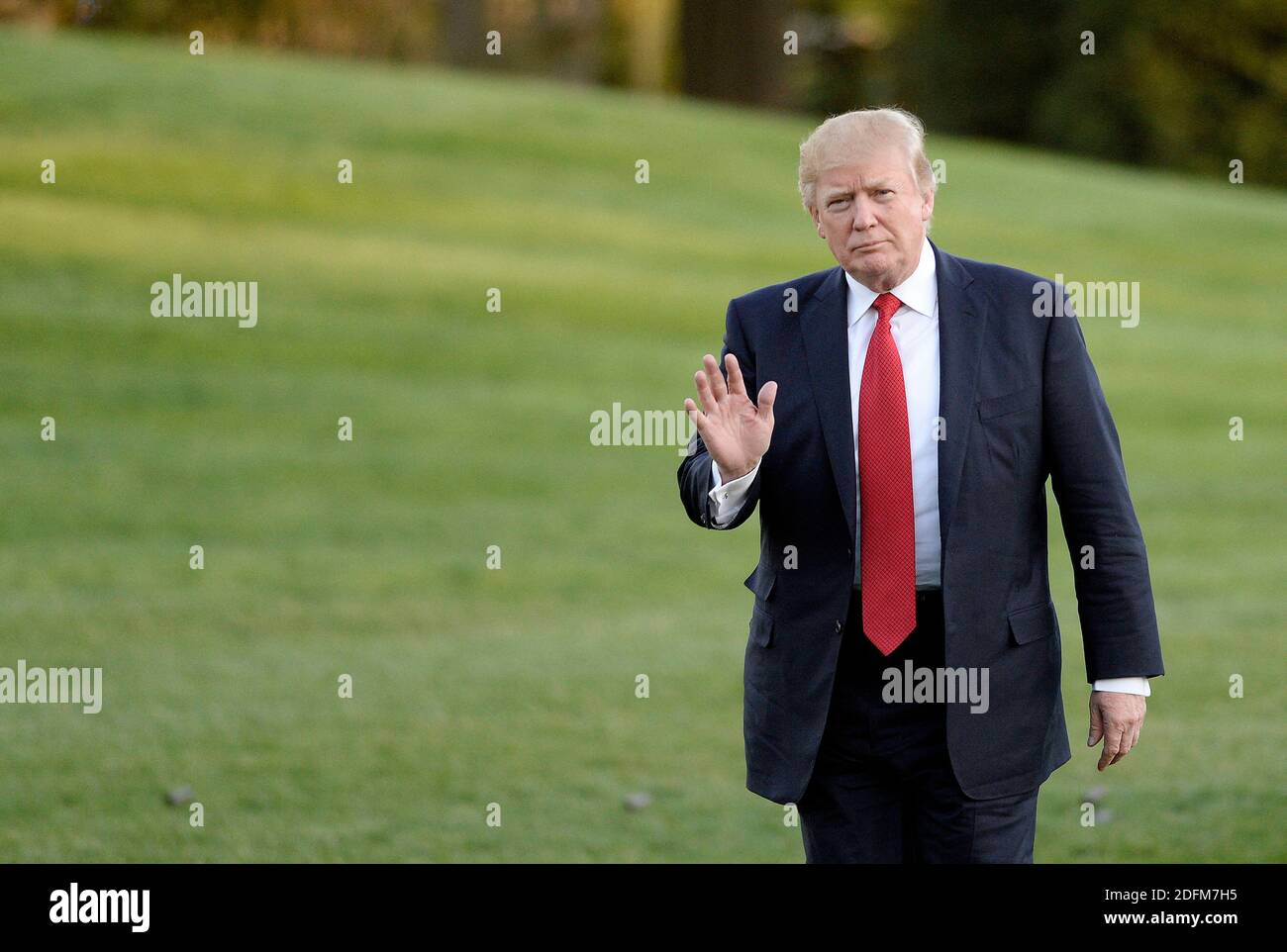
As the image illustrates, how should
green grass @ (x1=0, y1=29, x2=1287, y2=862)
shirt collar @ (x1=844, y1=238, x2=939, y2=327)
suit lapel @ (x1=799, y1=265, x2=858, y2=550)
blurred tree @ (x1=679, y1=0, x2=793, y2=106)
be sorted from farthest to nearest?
blurred tree @ (x1=679, y1=0, x2=793, y2=106) < green grass @ (x1=0, y1=29, x2=1287, y2=862) < shirt collar @ (x1=844, y1=238, x2=939, y2=327) < suit lapel @ (x1=799, y1=265, x2=858, y2=550)

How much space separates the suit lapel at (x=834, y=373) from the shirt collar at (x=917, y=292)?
3cm

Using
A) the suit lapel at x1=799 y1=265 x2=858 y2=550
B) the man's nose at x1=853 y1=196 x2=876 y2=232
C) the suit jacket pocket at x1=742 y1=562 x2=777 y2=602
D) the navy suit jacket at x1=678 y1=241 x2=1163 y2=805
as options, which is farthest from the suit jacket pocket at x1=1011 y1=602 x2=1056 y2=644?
the man's nose at x1=853 y1=196 x2=876 y2=232

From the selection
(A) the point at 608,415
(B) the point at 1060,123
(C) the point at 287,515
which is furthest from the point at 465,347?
(B) the point at 1060,123

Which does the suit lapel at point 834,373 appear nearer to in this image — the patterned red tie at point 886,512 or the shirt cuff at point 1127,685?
the patterned red tie at point 886,512

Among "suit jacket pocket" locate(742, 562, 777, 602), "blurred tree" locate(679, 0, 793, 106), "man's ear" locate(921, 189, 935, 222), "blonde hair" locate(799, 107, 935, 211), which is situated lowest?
"suit jacket pocket" locate(742, 562, 777, 602)

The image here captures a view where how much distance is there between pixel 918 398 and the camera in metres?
3.62

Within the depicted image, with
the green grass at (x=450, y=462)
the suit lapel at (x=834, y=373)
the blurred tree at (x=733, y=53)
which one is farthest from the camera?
the blurred tree at (x=733, y=53)

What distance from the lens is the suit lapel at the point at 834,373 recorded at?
3.58 meters

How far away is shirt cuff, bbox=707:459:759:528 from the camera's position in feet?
11.6

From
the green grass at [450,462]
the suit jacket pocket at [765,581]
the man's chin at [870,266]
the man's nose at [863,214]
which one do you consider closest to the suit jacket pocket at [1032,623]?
the suit jacket pocket at [765,581]

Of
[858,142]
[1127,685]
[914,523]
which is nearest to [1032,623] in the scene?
[1127,685]

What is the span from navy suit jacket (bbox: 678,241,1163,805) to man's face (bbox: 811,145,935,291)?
0.47ft

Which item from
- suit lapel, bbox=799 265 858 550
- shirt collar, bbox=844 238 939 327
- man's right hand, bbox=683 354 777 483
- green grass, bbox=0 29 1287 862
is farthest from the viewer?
green grass, bbox=0 29 1287 862

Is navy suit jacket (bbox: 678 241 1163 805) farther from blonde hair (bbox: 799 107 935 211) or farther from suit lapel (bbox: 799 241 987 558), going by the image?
blonde hair (bbox: 799 107 935 211)
